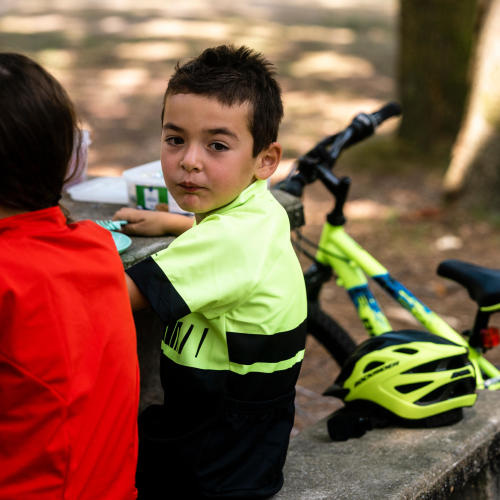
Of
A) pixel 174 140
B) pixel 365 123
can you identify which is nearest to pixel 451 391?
pixel 365 123

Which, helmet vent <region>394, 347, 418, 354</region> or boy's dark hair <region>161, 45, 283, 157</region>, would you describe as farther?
helmet vent <region>394, 347, 418, 354</region>

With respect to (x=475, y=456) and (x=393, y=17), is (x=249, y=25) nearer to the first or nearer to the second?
(x=393, y=17)

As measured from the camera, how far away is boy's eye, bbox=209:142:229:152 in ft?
5.81

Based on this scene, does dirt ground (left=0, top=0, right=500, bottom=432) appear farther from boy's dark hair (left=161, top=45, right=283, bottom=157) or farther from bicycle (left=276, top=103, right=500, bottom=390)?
boy's dark hair (left=161, top=45, right=283, bottom=157)

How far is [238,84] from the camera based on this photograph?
5.81 ft

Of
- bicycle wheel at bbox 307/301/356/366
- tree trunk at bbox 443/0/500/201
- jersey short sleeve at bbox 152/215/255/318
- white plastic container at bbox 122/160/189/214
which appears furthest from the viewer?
tree trunk at bbox 443/0/500/201

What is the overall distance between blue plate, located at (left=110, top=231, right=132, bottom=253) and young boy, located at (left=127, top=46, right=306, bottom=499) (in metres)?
0.34

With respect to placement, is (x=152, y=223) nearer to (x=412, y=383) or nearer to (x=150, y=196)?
(x=150, y=196)

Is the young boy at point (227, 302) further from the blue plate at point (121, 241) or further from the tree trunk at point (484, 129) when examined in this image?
the tree trunk at point (484, 129)

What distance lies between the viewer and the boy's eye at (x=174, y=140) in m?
1.81

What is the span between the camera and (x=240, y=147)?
179cm

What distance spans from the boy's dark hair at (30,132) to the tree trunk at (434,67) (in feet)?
22.2

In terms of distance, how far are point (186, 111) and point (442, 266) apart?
1.51 meters

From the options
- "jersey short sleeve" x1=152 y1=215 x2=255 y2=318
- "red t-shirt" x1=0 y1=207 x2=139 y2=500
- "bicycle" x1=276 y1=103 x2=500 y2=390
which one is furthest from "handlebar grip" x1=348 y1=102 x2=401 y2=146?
"red t-shirt" x1=0 y1=207 x2=139 y2=500
